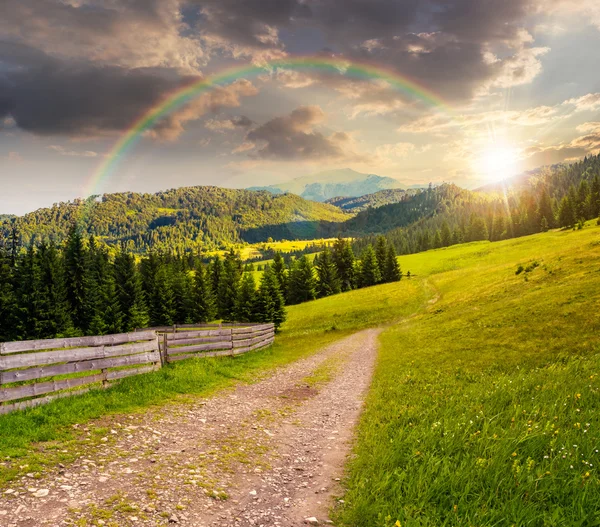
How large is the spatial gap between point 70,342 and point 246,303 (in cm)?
5211

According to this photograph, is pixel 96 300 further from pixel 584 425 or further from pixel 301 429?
pixel 584 425

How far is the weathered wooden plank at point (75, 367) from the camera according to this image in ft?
30.4

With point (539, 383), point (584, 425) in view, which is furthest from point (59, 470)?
point (539, 383)

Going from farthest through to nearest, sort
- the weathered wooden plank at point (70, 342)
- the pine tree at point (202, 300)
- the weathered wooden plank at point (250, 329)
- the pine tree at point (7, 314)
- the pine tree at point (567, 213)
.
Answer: the pine tree at point (567, 213) → the pine tree at point (202, 300) → the pine tree at point (7, 314) → the weathered wooden plank at point (250, 329) → the weathered wooden plank at point (70, 342)

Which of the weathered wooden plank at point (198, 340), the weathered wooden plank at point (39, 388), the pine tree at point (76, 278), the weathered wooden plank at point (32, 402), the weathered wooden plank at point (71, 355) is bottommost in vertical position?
the weathered wooden plank at point (198, 340)

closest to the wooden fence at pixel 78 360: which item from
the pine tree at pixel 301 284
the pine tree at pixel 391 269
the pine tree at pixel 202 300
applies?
the pine tree at pixel 202 300

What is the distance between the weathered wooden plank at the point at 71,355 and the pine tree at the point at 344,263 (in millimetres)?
89279

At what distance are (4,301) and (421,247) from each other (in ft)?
554

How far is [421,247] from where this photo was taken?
586ft

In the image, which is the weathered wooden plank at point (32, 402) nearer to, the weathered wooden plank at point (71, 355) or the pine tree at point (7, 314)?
the weathered wooden plank at point (71, 355)

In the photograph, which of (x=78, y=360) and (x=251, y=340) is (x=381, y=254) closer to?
(x=251, y=340)

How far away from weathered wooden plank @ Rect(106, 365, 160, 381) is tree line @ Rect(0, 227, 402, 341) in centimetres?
4579

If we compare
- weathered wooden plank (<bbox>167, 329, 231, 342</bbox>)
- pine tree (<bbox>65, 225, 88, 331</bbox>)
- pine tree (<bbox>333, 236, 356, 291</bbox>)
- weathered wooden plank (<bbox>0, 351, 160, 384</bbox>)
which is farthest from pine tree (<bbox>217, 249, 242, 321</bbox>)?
weathered wooden plank (<bbox>0, 351, 160, 384</bbox>)

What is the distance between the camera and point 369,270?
9369 centimetres
